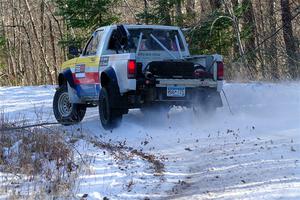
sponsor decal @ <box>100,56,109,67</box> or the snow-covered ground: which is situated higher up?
sponsor decal @ <box>100,56,109,67</box>

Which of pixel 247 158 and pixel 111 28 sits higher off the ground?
pixel 111 28

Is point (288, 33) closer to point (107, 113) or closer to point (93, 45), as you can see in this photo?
point (93, 45)

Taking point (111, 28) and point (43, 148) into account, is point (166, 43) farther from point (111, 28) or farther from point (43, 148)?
point (43, 148)

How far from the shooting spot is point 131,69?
34.0ft

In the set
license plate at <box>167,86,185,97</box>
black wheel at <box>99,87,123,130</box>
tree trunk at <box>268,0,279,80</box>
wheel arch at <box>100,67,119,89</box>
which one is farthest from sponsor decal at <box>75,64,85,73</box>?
tree trunk at <box>268,0,279,80</box>

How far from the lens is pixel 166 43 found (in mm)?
11750

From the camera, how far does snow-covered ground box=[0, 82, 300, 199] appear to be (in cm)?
630

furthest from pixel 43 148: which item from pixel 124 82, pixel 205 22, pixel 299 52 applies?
pixel 299 52

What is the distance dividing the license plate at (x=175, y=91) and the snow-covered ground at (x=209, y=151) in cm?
72

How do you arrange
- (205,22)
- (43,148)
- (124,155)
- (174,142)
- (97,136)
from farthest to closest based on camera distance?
(205,22) < (97,136) < (174,142) < (124,155) < (43,148)

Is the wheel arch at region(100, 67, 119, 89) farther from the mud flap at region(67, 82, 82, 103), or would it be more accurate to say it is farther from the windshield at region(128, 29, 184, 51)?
the mud flap at region(67, 82, 82, 103)

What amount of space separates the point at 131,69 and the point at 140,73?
34cm

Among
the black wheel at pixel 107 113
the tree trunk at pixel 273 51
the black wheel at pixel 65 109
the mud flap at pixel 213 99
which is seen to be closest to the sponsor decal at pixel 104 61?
the black wheel at pixel 107 113

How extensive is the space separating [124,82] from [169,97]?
0.95 meters
